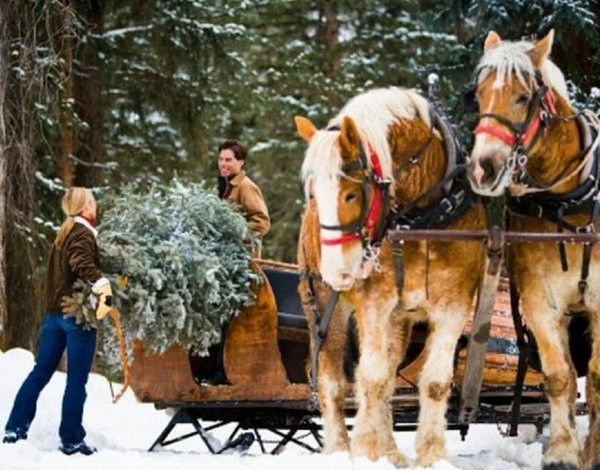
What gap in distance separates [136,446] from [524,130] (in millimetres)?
4925

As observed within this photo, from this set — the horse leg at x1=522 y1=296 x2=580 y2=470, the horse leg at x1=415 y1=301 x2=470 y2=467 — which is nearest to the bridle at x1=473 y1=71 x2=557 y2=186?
the horse leg at x1=522 y1=296 x2=580 y2=470

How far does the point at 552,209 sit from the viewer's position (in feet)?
21.6

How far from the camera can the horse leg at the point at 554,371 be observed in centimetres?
646

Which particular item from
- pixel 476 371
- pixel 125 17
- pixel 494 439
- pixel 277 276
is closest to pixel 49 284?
pixel 277 276

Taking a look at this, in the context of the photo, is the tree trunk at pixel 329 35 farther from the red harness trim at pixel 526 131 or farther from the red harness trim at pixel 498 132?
the red harness trim at pixel 498 132

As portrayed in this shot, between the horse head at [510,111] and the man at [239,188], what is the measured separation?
270cm

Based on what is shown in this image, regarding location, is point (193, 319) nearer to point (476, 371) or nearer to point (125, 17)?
point (476, 371)

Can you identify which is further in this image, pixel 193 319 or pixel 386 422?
pixel 193 319

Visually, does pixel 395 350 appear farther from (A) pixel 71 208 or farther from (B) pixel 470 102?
(A) pixel 71 208

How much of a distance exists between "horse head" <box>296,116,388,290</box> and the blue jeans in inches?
91.3

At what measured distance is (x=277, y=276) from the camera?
8.88 metres

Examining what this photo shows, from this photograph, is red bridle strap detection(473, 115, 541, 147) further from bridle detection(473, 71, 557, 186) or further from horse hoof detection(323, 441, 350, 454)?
horse hoof detection(323, 441, 350, 454)

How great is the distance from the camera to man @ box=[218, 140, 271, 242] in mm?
8641

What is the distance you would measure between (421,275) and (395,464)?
1110 mm
